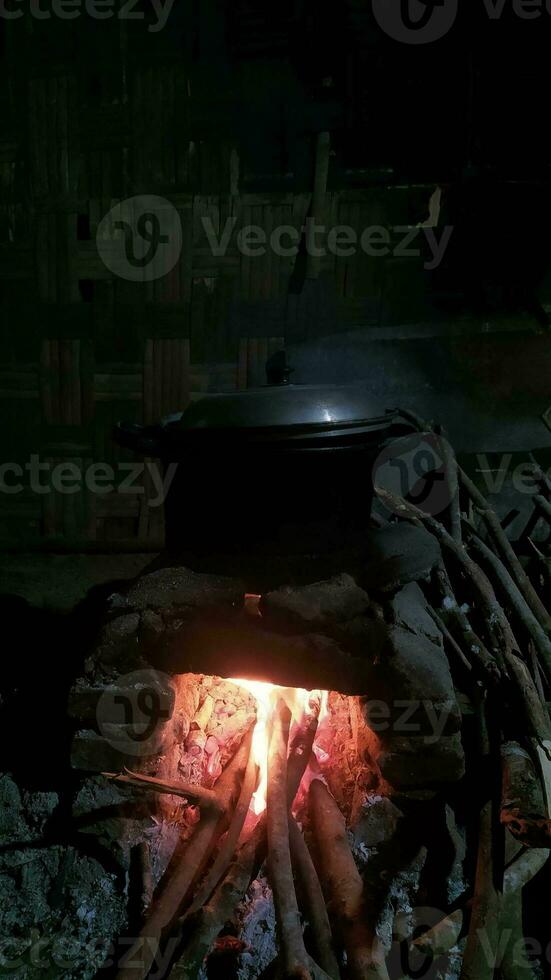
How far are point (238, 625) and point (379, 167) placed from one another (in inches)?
121

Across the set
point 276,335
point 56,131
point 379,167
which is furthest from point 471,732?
point 56,131

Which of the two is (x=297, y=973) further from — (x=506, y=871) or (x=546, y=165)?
(x=546, y=165)

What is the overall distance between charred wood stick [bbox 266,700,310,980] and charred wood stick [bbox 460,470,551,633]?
1465 mm

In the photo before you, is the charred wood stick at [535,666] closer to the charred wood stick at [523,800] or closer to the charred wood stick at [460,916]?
the charred wood stick at [523,800]

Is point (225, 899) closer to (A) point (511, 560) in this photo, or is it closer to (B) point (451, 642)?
(B) point (451, 642)

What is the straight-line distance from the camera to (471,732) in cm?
252

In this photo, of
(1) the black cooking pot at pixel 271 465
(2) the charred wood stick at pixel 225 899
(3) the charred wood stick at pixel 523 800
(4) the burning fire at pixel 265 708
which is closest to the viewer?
(3) the charred wood stick at pixel 523 800

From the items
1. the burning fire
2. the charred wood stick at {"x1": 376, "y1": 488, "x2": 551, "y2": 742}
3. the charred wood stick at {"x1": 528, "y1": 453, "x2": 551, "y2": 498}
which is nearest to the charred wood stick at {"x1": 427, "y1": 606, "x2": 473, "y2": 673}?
the charred wood stick at {"x1": 376, "y1": 488, "x2": 551, "y2": 742}

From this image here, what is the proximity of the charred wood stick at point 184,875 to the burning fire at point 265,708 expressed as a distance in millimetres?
84

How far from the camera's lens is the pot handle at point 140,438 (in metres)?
2.17

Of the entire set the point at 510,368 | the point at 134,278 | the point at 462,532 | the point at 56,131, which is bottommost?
the point at 462,532

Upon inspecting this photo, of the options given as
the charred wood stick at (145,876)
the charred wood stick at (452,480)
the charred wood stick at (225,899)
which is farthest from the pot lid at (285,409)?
the charred wood stick at (145,876)

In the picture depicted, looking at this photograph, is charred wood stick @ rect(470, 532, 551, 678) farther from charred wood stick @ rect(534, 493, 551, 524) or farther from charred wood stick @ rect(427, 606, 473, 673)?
charred wood stick @ rect(534, 493, 551, 524)

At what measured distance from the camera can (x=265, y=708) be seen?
2707 mm
